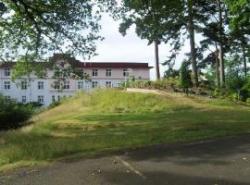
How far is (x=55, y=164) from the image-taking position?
12539 mm

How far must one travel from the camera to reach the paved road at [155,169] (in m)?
10.7

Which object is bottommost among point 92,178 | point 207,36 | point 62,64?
point 92,178

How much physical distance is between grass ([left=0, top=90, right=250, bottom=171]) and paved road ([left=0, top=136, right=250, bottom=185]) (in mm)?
1039

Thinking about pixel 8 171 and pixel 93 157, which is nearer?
pixel 8 171

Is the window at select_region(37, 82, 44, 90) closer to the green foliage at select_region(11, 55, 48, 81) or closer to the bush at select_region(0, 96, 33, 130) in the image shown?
the bush at select_region(0, 96, 33, 130)

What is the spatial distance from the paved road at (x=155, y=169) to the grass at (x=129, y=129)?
3.41ft

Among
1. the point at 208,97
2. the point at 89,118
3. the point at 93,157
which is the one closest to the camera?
the point at 93,157

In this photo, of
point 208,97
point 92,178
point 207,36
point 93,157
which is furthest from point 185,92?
point 92,178

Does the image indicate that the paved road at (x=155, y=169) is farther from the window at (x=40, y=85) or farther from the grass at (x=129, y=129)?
the window at (x=40, y=85)

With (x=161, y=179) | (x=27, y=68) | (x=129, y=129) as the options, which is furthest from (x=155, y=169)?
(x=27, y=68)

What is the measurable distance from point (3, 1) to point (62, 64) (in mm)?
3966

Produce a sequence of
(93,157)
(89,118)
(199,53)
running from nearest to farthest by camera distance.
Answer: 1. (93,157)
2. (89,118)
3. (199,53)

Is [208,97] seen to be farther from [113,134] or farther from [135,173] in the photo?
[135,173]

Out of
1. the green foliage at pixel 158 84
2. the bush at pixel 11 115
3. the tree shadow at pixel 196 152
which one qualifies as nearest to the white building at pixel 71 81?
the green foliage at pixel 158 84
